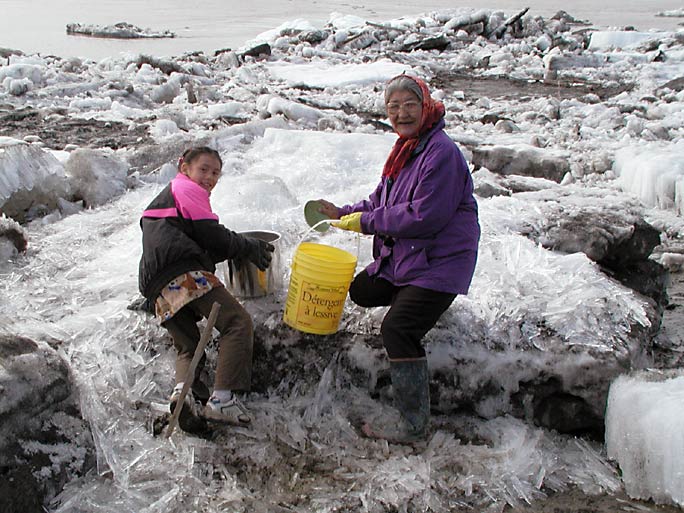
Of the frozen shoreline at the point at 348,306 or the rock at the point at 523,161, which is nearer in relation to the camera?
the frozen shoreline at the point at 348,306

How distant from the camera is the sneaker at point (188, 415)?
9.80 ft

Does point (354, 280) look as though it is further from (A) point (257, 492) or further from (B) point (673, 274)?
(B) point (673, 274)

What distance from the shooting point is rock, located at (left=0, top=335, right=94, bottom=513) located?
102 inches

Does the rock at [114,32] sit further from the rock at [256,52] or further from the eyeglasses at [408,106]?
the eyeglasses at [408,106]

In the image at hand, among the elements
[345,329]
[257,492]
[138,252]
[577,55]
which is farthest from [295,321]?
[577,55]

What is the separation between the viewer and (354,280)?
11.5 feet

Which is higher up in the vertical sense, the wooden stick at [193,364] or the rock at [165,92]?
the rock at [165,92]

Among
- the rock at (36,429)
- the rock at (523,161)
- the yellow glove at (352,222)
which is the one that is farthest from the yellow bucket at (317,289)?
the rock at (523,161)

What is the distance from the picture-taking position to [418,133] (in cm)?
315

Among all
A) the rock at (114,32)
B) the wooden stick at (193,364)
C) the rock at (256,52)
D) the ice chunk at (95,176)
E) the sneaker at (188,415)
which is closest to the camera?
the wooden stick at (193,364)

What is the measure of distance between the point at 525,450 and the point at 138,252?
273cm

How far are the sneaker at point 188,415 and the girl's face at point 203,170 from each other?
1.01m

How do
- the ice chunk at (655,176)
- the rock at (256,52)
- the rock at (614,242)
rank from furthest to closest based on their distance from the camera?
the rock at (256,52), the ice chunk at (655,176), the rock at (614,242)

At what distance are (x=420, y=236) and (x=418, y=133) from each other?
490 millimetres
